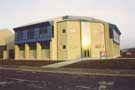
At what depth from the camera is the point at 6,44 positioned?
261ft

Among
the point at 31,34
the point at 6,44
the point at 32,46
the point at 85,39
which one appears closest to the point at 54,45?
the point at 85,39

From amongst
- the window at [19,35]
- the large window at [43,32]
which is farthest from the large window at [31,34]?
the window at [19,35]

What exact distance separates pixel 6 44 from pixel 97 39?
115 ft

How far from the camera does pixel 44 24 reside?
56.2 metres

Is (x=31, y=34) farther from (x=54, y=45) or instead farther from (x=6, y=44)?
(x=6, y=44)

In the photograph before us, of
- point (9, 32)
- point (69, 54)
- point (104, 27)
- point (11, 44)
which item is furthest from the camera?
point (9, 32)

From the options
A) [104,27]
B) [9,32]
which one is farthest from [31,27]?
[9,32]

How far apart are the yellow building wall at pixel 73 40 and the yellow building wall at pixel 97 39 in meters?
3.37

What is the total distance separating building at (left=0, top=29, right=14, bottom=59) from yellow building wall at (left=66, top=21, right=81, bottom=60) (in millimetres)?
26717

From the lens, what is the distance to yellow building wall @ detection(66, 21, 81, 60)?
53.2 m

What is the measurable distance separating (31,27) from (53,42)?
891 cm

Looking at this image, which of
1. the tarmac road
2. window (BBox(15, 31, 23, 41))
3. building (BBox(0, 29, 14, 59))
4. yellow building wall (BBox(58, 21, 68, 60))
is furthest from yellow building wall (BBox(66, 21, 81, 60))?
the tarmac road

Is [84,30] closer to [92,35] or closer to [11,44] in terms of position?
[92,35]

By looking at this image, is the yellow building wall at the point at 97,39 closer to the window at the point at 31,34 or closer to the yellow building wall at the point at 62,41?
the yellow building wall at the point at 62,41
